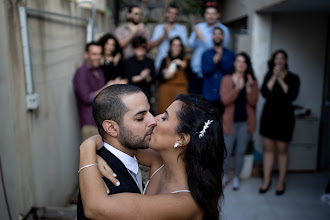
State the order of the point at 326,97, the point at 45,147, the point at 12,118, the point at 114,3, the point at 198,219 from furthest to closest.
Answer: the point at 114,3 → the point at 326,97 → the point at 45,147 → the point at 12,118 → the point at 198,219

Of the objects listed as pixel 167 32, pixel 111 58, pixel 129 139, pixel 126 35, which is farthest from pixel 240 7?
pixel 129 139

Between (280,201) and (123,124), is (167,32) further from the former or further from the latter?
(123,124)

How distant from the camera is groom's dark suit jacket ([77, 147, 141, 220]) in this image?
5.44 ft

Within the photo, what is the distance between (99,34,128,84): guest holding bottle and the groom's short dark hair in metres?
2.67

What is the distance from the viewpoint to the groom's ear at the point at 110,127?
1827 mm

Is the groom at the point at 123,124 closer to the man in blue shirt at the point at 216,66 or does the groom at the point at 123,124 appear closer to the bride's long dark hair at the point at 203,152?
the bride's long dark hair at the point at 203,152

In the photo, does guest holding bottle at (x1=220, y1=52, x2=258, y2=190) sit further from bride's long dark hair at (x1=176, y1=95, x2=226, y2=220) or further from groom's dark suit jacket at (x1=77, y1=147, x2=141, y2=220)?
groom's dark suit jacket at (x1=77, y1=147, x2=141, y2=220)

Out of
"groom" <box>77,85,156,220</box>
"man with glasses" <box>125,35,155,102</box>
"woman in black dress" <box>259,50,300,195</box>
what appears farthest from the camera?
"man with glasses" <box>125,35,155,102</box>

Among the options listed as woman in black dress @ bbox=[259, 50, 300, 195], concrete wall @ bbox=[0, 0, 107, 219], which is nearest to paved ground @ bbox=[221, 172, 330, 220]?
woman in black dress @ bbox=[259, 50, 300, 195]

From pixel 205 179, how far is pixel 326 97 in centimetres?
428

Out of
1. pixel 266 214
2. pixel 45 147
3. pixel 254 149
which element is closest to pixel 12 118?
pixel 45 147

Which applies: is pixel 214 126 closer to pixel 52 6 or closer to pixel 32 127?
pixel 32 127

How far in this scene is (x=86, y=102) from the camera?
4.20 meters

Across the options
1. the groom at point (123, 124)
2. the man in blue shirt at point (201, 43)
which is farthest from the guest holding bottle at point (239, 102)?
the groom at point (123, 124)
